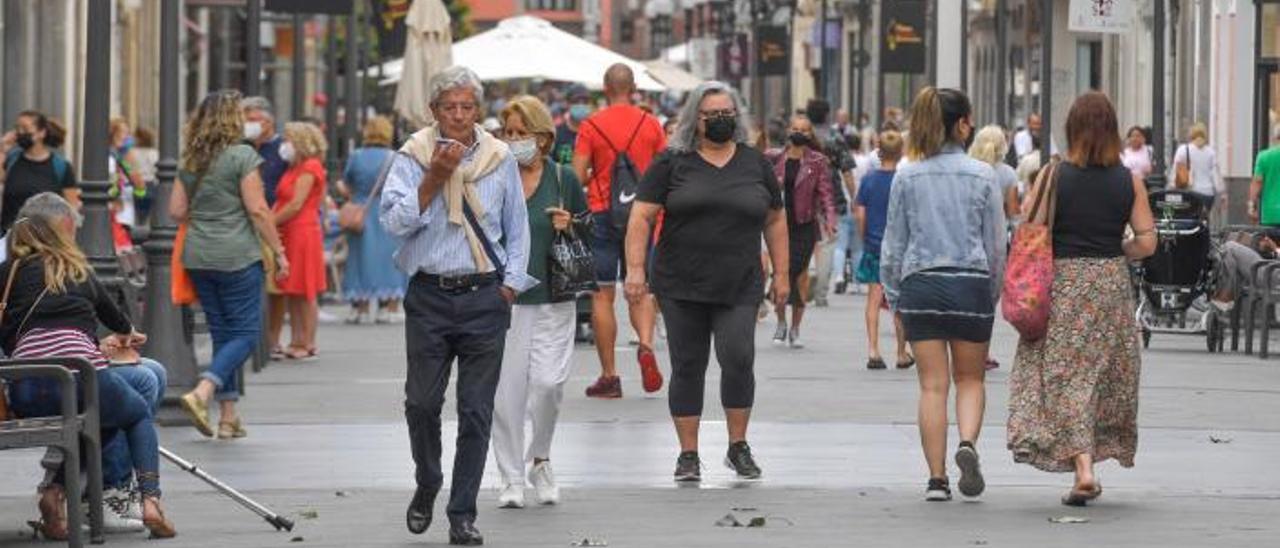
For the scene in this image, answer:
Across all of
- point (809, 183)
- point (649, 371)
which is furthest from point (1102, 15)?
point (649, 371)

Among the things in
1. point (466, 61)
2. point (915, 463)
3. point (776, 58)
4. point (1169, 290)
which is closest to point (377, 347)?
point (1169, 290)

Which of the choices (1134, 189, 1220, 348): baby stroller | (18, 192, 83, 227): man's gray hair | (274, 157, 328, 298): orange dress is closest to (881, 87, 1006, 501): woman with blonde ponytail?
(18, 192, 83, 227): man's gray hair

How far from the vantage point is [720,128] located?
14.4 metres

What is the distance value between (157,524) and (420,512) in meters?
0.98

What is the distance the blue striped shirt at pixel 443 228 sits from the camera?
12.2 m

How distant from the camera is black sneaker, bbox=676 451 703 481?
14516 mm

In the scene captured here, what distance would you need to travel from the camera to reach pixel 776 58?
6306 centimetres

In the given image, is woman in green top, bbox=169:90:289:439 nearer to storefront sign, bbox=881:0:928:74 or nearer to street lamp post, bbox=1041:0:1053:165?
street lamp post, bbox=1041:0:1053:165

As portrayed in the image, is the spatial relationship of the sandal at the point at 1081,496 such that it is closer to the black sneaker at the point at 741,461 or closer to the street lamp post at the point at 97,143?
the black sneaker at the point at 741,461

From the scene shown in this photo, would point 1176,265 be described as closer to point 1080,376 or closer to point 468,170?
point 1080,376

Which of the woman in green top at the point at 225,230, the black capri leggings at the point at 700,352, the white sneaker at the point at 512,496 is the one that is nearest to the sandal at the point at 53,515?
the white sneaker at the point at 512,496

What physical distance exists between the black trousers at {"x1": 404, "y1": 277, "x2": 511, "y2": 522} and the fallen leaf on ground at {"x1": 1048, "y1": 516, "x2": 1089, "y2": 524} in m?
2.26

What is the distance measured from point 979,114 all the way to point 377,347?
48.0 metres

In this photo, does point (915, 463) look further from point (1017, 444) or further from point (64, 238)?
point (64, 238)
